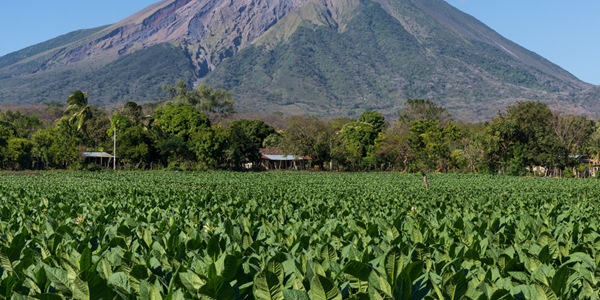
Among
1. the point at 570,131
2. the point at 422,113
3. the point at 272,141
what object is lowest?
the point at 272,141

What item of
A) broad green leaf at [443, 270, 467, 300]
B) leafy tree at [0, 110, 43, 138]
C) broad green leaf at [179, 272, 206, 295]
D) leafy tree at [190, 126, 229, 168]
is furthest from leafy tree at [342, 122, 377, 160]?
broad green leaf at [179, 272, 206, 295]

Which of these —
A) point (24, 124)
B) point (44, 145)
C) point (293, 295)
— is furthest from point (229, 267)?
point (24, 124)

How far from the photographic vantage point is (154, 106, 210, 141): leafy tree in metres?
62.8

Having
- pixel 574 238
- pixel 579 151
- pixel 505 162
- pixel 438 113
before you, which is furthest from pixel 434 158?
pixel 574 238

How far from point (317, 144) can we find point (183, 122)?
20938 mm

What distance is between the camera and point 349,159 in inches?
2726

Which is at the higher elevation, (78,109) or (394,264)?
(78,109)

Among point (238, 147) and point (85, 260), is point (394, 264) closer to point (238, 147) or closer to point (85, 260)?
point (85, 260)

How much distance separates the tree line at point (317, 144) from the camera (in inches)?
2073

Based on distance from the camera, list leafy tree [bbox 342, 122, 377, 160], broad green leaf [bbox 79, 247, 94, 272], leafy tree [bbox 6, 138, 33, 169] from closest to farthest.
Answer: broad green leaf [bbox 79, 247, 94, 272] < leafy tree [bbox 6, 138, 33, 169] < leafy tree [bbox 342, 122, 377, 160]

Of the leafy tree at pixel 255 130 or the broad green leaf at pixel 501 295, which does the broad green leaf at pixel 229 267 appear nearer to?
the broad green leaf at pixel 501 295

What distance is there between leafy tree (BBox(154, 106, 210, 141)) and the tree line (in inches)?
6.0

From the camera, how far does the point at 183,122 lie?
63500 millimetres

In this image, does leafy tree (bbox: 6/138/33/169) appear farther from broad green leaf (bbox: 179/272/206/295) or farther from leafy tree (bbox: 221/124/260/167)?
broad green leaf (bbox: 179/272/206/295)
